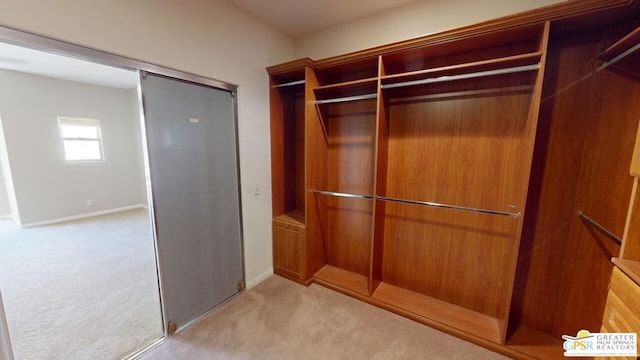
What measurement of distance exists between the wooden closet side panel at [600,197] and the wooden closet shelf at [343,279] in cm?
157

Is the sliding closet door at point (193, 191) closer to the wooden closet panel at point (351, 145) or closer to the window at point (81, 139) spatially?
the wooden closet panel at point (351, 145)

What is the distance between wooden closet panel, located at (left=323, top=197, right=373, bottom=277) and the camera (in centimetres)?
263

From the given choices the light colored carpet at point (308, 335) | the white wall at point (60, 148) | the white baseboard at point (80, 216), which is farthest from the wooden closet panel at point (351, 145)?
the white baseboard at point (80, 216)

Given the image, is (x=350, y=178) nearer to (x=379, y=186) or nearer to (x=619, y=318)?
(x=379, y=186)

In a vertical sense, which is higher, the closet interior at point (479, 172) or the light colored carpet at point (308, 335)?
the closet interior at point (479, 172)

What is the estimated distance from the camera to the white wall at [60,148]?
419 cm

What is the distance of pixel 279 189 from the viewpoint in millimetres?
2816

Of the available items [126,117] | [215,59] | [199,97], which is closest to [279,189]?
[199,97]

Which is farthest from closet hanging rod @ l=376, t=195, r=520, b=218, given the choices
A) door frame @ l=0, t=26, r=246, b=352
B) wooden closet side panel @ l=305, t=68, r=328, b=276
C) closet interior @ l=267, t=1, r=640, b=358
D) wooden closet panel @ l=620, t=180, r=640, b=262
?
door frame @ l=0, t=26, r=246, b=352

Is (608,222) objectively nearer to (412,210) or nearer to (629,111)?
(629,111)

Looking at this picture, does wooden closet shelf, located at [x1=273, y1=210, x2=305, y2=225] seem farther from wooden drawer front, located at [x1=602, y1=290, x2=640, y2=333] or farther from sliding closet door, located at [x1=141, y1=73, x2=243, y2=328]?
wooden drawer front, located at [x1=602, y1=290, x2=640, y2=333]

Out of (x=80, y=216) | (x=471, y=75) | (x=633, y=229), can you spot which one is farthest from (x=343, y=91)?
(x=80, y=216)

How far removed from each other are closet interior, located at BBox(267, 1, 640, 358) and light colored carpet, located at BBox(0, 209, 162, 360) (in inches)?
57.4

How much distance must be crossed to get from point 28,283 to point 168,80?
118 inches
